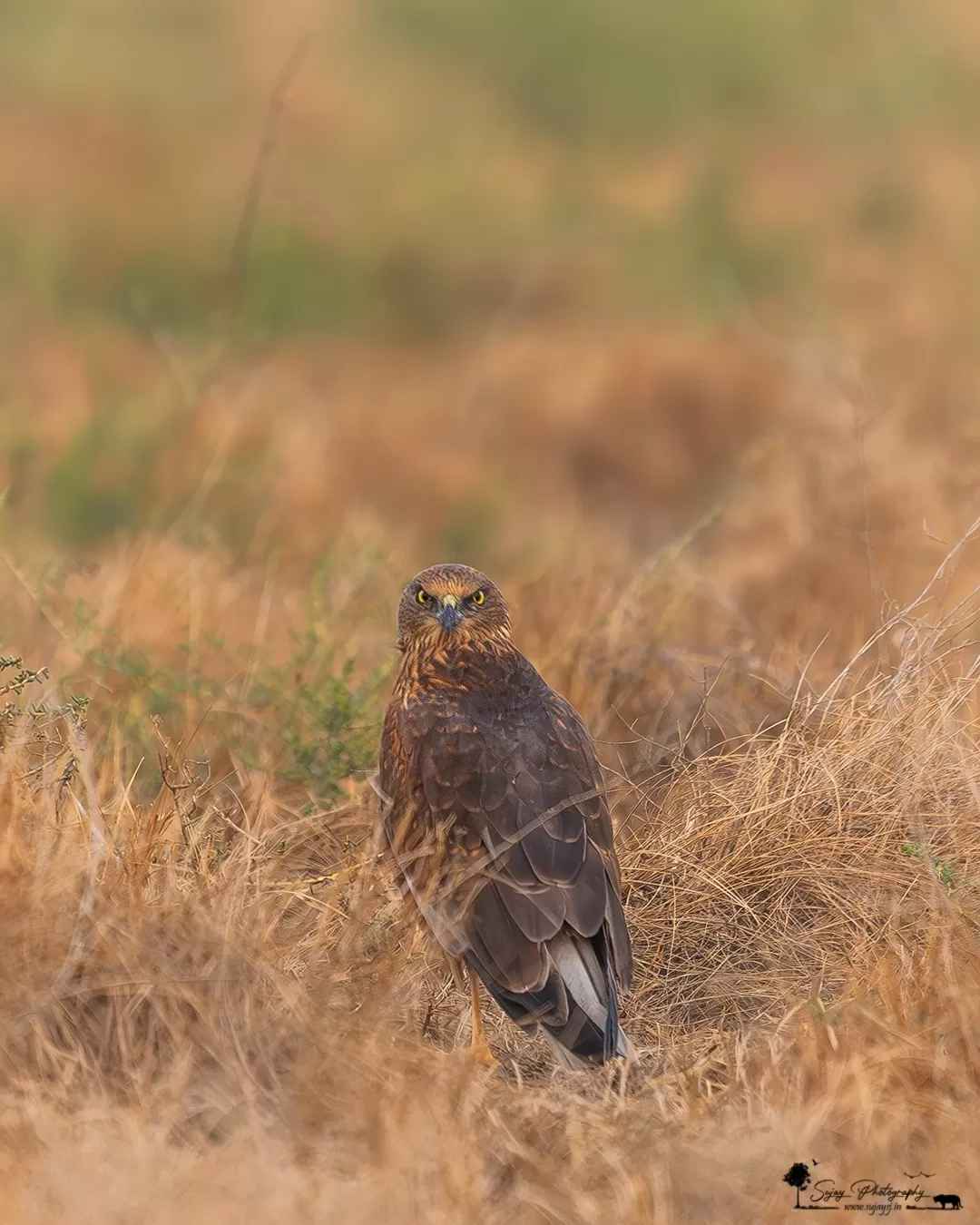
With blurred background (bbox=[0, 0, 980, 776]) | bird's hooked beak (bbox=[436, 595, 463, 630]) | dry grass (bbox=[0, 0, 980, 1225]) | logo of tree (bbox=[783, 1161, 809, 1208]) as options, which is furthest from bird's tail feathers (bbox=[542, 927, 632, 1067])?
blurred background (bbox=[0, 0, 980, 776])

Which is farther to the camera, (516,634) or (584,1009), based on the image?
(516,634)

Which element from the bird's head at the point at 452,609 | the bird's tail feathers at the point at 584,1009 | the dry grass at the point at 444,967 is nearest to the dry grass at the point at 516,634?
the dry grass at the point at 444,967

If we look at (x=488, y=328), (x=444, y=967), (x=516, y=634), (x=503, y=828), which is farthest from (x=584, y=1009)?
(x=488, y=328)

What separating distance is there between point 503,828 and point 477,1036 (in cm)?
46

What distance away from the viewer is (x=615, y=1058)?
3664 millimetres

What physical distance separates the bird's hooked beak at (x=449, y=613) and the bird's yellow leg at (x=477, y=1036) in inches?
33.7

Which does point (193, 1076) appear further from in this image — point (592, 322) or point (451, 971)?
point (592, 322)

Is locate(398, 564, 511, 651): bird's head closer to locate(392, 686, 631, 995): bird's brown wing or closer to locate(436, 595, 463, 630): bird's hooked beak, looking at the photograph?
locate(436, 595, 463, 630): bird's hooked beak

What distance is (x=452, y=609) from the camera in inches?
173

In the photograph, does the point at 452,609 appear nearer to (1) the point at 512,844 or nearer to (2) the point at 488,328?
(1) the point at 512,844

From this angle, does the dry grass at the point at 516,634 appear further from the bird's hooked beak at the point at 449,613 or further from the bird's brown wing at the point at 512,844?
the bird's hooked beak at the point at 449,613

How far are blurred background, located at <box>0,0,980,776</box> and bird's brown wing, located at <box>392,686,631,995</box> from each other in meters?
0.86

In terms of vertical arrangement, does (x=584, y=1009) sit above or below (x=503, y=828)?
below

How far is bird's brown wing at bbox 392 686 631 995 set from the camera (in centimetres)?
373
